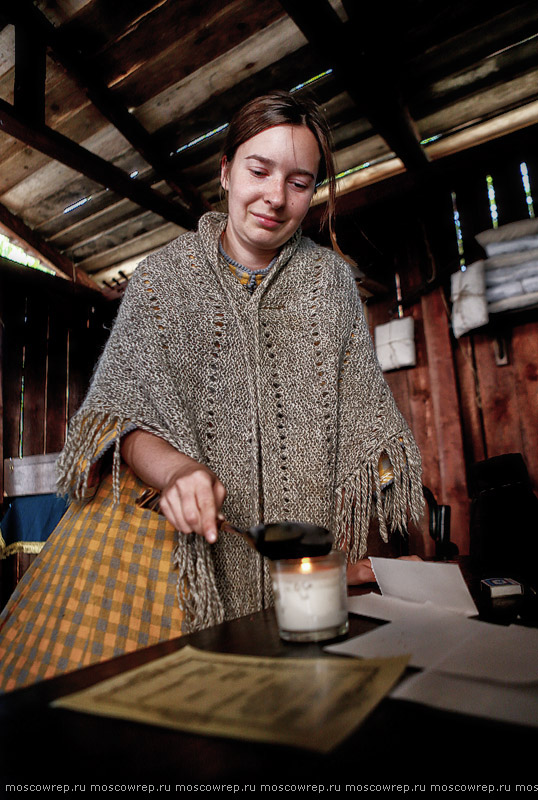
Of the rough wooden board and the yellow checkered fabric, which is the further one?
the rough wooden board

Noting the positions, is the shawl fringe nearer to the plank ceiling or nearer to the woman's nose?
the woman's nose

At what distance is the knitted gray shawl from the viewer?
3.86 feet

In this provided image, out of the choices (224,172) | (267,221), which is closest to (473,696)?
(267,221)

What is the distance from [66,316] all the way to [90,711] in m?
5.15

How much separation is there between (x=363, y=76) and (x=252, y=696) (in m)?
2.80

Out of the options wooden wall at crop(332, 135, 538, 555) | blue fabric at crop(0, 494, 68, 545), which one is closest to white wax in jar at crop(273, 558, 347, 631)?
wooden wall at crop(332, 135, 538, 555)

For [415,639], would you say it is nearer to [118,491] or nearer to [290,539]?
[290,539]

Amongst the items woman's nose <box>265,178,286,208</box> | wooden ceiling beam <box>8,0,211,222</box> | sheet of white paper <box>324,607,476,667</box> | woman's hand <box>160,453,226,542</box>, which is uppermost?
wooden ceiling beam <box>8,0,211,222</box>

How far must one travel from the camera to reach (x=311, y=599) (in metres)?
0.68

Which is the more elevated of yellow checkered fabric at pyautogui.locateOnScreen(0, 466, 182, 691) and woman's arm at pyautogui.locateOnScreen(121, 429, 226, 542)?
woman's arm at pyautogui.locateOnScreen(121, 429, 226, 542)

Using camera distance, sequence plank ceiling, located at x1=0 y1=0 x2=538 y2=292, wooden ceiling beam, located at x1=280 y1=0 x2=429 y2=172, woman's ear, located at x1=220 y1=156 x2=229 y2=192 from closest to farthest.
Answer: woman's ear, located at x1=220 y1=156 x2=229 y2=192
wooden ceiling beam, located at x1=280 y1=0 x2=429 y2=172
plank ceiling, located at x1=0 y1=0 x2=538 y2=292

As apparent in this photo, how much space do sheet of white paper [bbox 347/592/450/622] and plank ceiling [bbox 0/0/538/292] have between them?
91.1 inches

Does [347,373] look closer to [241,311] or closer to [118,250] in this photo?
[241,311]

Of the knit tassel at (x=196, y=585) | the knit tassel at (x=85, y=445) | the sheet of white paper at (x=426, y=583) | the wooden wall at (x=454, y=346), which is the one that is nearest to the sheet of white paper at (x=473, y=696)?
the sheet of white paper at (x=426, y=583)
